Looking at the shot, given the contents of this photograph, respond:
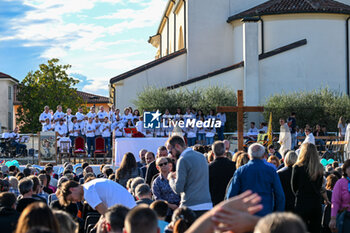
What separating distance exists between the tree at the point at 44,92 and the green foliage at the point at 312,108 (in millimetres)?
26678

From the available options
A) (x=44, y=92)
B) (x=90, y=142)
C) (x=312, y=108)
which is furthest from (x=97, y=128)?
(x=44, y=92)

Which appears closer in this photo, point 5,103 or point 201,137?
point 201,137

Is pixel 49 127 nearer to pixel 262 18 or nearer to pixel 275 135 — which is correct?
pixel 275 135

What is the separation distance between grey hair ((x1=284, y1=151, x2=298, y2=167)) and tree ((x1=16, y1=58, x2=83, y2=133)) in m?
45.2

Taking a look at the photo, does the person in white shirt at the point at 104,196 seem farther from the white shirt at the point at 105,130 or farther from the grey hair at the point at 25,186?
the white shirt at the point at 105,130

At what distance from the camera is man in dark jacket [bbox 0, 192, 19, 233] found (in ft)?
20.0

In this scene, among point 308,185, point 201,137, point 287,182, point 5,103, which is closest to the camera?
point 308,185

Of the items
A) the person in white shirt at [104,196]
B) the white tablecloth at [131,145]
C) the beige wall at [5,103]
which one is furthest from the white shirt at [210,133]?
the beige wall at [5,103]

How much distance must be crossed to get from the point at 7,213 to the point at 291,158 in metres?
4.40

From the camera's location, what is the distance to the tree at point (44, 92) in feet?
174

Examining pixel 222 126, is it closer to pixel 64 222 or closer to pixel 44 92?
pixel 64 222

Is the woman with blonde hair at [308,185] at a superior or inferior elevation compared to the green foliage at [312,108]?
inferior

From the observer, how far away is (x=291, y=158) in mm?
8906

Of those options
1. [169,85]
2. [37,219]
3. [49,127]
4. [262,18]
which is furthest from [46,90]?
[37,219]
